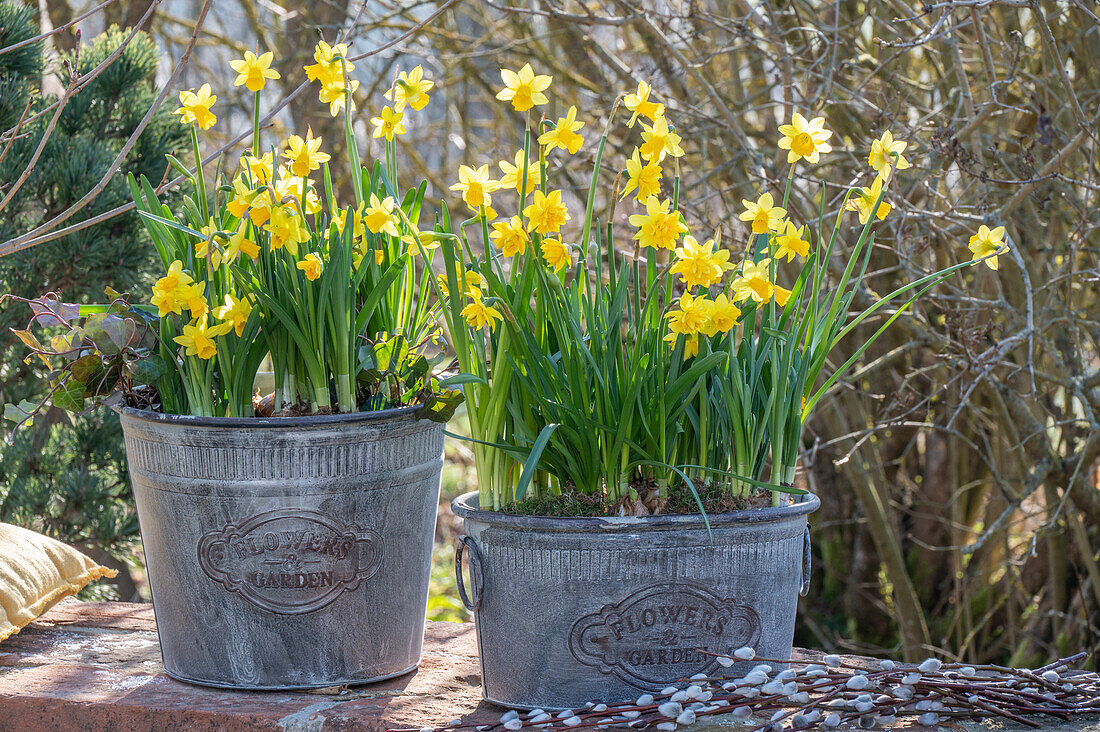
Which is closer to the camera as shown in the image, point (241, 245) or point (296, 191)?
point (241, 245)

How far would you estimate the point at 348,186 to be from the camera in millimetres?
3998

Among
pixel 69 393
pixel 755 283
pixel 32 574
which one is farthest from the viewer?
pixel 32 574

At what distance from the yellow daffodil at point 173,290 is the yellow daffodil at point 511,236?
1.17 ft

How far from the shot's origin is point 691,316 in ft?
3.64

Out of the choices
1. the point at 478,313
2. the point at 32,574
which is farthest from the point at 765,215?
the point at 32,574

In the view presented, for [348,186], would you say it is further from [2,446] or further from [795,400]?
[795,400]

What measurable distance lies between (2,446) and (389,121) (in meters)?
1.46

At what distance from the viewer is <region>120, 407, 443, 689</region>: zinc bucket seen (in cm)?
123

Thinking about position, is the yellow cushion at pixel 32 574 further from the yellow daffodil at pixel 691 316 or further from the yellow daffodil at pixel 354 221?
the yellow daffodil at pixel 691 316

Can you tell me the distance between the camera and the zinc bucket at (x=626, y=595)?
1154 millimetres

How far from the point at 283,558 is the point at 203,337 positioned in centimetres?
29

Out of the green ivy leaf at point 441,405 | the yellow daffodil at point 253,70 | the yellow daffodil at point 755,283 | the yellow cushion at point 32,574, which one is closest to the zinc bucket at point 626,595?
the green ivy leaf at point 441,405

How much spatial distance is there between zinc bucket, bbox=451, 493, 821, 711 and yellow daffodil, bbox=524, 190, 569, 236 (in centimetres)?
33

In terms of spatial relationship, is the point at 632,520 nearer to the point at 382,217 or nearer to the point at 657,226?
the point at 657,226
